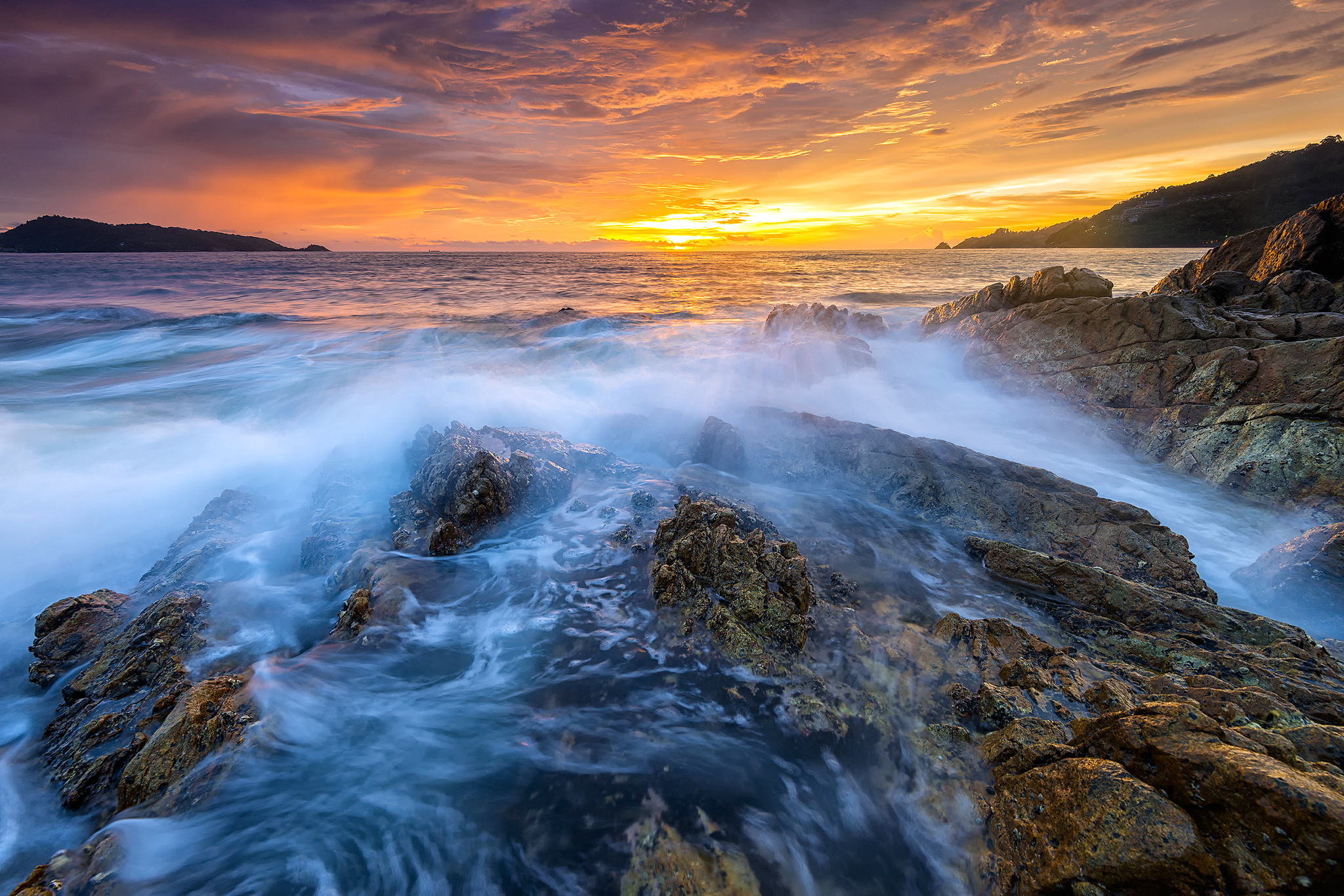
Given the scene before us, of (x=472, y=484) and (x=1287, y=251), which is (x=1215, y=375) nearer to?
(x=1287, y=251)

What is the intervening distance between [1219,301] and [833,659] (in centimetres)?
1415

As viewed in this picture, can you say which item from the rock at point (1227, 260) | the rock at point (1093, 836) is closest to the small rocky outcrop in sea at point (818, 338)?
the rock at point (1227, 260)

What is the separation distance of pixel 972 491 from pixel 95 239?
20508 cm

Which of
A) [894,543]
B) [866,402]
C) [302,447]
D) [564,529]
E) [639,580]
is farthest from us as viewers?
[866,402]

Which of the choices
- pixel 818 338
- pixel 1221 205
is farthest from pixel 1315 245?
pixel 1221 205

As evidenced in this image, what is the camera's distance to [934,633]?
468cm

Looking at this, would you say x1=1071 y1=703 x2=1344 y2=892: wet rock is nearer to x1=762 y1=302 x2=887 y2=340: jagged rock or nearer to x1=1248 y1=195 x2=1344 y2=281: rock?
x1=1248 y1=195 x2=1344 y2=281: rock

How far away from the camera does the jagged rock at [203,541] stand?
19.6 ft

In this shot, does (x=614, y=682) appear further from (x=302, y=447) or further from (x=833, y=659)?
(x=302, y=447)

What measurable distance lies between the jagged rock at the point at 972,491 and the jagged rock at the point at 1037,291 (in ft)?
30.0

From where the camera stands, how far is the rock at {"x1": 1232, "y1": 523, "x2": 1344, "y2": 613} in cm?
525

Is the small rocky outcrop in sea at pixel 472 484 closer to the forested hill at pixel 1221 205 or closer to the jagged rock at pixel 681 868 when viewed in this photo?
the jagged rock at pixel 681 868

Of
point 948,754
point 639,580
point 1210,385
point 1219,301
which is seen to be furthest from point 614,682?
point 1219,301

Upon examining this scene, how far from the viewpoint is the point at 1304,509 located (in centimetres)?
679
